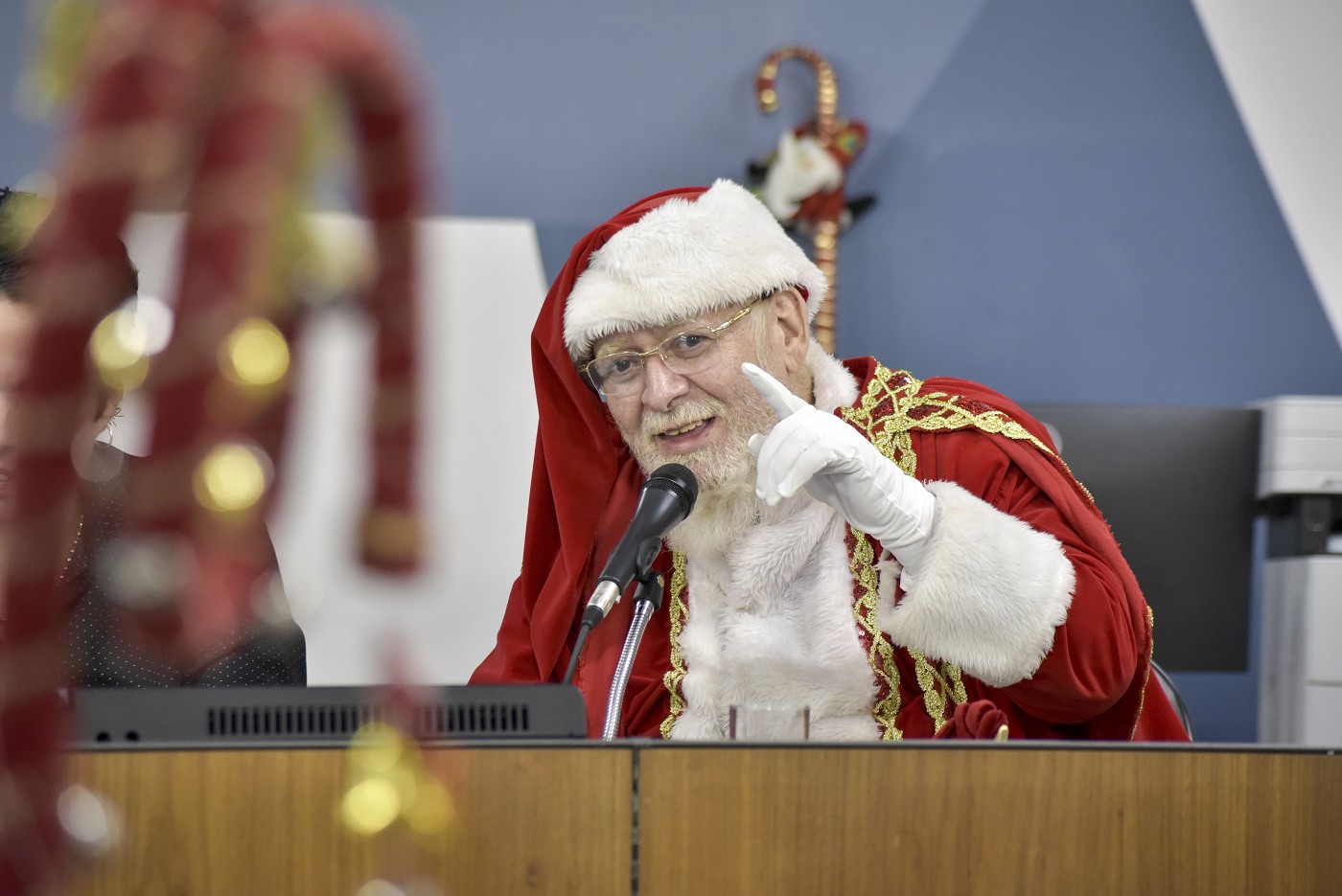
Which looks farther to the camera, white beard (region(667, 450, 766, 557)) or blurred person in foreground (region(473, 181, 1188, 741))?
white beard (region(667, 450, 766, 557))

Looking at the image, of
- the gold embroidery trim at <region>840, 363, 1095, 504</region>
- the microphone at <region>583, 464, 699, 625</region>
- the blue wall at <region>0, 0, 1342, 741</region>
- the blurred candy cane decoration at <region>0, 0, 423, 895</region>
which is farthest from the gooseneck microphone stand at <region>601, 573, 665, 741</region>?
the blue wall at <region>0, 0, 1342, 741</region>

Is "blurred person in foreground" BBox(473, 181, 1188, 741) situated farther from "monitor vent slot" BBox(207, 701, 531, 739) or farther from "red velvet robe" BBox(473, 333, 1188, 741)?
"monitor vent slot" BBox(207, 701, 531, 739)

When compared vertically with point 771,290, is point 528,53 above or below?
above

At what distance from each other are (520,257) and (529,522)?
1.17m

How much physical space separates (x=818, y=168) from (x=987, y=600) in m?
1.58

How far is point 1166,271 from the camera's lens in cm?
304

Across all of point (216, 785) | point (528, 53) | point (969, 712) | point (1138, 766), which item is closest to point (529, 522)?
point (969, 712)

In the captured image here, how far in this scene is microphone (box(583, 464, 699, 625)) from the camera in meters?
1.36

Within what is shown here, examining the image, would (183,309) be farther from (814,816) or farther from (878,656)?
(878,656)

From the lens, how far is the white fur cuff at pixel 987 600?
1574 mm

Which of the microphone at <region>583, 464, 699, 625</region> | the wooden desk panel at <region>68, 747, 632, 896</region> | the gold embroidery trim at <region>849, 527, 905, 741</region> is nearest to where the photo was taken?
the wooden desk panel at <region>68, 747, 632, 896</region>

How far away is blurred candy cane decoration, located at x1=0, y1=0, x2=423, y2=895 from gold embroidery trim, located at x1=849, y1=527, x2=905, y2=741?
154cm

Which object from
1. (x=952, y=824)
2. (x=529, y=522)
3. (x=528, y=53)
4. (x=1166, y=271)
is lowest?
(x=952, y=824)

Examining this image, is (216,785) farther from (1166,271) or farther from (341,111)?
(1166,271)
